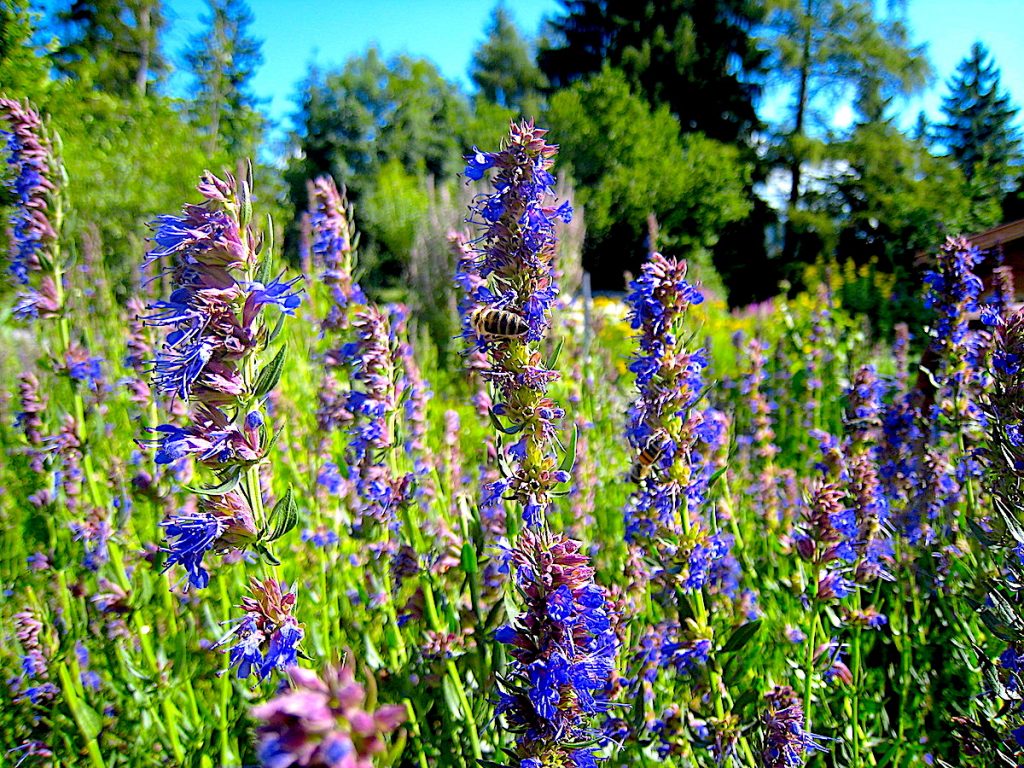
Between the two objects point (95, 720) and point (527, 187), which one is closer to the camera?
point (527, 187)

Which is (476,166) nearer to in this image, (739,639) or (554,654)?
(554,654)

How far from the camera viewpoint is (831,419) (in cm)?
590

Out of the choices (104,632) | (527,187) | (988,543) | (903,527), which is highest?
(527,187)

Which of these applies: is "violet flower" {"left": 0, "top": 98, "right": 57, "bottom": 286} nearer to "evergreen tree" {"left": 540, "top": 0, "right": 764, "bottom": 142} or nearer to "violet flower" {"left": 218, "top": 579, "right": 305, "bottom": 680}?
"violet flower" {"left": 218, "top": 579, "right": 305, "bottom": 680}

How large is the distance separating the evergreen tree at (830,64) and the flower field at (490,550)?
81.3 ft

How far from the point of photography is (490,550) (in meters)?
2.49

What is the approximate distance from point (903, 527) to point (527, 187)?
2292 mm

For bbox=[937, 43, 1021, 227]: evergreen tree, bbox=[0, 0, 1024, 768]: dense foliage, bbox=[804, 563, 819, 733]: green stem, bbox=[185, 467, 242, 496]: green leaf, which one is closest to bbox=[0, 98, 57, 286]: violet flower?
bbox=[0, 0, 1024, 768]: dense foliage

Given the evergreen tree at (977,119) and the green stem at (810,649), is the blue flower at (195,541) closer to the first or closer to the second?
the green stem at (810,649)

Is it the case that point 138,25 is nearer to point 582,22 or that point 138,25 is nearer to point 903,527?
point 582,22

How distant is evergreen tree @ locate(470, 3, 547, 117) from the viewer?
1583 inches

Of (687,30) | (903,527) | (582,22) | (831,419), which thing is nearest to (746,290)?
(687,30)

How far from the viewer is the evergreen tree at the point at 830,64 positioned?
988 inches

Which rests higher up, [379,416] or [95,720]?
[379,416]
